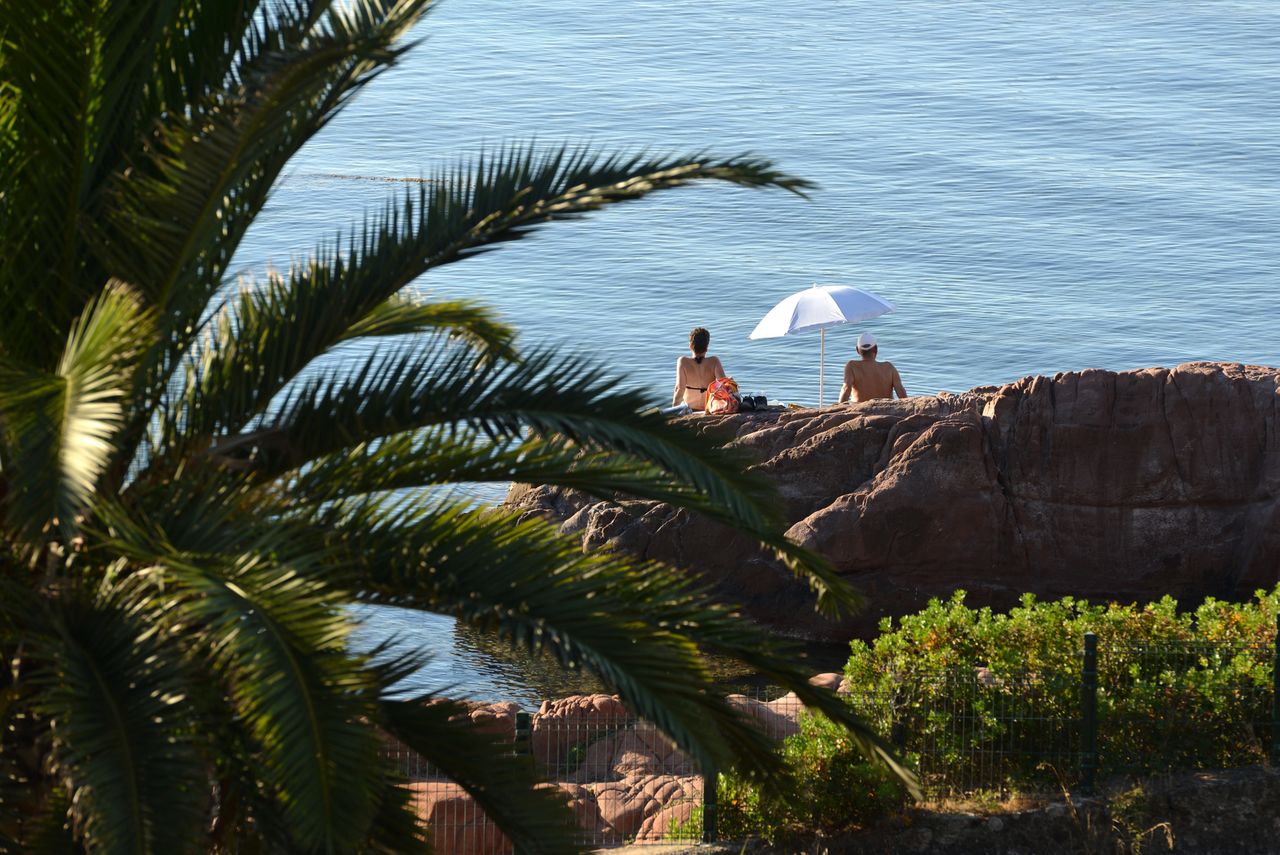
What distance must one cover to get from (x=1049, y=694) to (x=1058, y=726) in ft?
0.77

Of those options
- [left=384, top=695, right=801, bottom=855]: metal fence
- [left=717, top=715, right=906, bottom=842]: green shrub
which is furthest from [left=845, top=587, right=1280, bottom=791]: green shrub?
[left=384, top=695, right=801, bottom=855]: metal fence

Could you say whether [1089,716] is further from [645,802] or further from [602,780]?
[602,780]

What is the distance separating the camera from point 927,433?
658 inches

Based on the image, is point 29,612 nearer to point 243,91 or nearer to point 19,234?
point 19,234

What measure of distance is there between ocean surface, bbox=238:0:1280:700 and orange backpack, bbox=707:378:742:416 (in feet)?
11.0

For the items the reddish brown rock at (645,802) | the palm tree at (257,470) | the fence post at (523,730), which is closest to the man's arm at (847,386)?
the reddish brown rock at (645,802)

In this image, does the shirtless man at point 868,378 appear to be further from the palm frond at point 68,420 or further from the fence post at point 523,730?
the palm frond at point 68,420

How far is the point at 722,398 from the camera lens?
59.3ft

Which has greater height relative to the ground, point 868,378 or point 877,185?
point 877,185


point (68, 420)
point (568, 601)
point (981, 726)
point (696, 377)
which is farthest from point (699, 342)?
point (68, 420)

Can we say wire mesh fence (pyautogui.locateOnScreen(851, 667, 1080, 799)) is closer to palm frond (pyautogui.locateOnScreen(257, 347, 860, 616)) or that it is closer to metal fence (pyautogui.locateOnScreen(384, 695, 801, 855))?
metal fence (pyautogui.locateOnScreen(384, 695, 801, 855))

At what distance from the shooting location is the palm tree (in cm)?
570

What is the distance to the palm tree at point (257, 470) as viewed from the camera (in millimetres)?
5695

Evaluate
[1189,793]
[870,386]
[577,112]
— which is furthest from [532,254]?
[1189,793]
